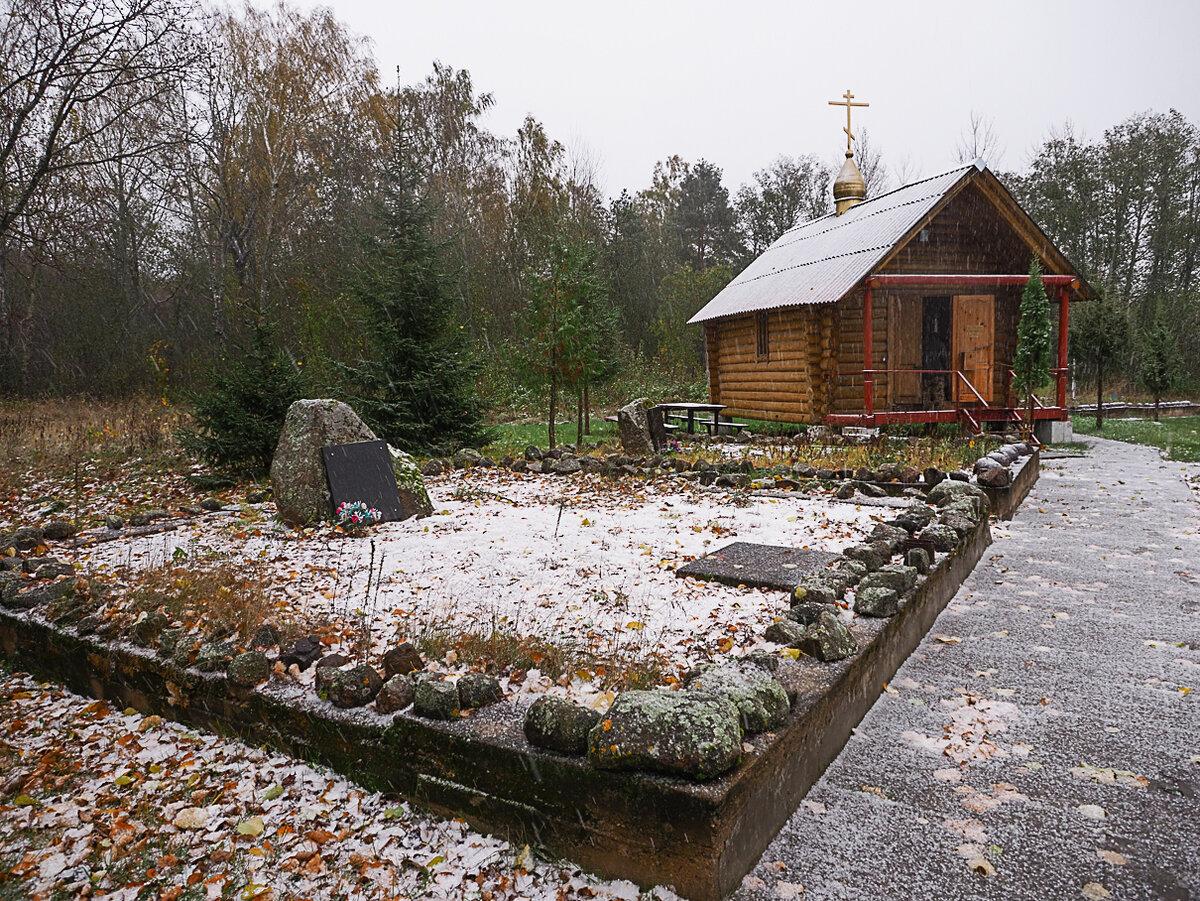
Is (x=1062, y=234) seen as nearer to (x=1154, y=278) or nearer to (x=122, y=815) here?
(x=1154, y=278)

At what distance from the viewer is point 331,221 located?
21.5m

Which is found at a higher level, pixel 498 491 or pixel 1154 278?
pixel 1154 278

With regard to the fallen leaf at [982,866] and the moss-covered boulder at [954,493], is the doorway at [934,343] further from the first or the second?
the fallen leaf at [982,866]

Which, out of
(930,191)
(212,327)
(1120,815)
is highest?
(930,191)

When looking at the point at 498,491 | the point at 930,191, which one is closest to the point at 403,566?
the point at 498,491

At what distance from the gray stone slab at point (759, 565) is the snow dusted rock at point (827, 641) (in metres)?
1.26

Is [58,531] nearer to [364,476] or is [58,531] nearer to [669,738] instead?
[364,476]

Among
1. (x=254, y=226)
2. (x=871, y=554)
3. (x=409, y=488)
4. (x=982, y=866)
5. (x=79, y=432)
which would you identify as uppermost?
(x=254, y=226)

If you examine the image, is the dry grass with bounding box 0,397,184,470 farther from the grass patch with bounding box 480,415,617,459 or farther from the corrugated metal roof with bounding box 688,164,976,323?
the corrugated metal roof with bounding box 688,164,976,323

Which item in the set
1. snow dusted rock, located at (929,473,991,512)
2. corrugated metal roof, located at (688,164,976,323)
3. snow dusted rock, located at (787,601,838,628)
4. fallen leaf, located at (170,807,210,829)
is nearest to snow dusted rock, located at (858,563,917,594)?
snow dusted rock, located at (787,601,838,628)

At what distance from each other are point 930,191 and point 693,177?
24.5m

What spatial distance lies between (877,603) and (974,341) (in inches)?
516

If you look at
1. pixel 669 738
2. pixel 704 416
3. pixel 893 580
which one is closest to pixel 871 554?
pixel 893 580

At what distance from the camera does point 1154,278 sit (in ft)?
91.5
